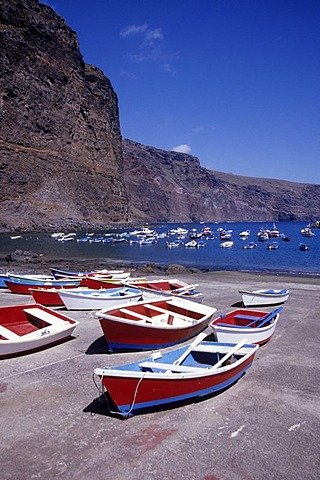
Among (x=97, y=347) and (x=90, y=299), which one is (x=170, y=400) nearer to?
(x=97, y=347)

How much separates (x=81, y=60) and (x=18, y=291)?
366ft

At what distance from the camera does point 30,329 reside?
37.4ft

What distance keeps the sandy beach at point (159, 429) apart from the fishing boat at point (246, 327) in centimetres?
87

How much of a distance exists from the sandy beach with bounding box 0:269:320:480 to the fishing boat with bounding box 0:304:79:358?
14.8 inches

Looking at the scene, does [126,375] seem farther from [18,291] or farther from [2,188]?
[2,188]

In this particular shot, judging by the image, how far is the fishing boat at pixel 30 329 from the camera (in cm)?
961

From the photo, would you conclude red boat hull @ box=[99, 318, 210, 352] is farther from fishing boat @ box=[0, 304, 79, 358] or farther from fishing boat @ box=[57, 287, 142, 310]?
fishing boat @ box=[57, 287, 142, 310]

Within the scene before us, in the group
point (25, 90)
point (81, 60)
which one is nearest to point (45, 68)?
point (25, 90)

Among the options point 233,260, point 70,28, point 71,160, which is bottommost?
point 233,260

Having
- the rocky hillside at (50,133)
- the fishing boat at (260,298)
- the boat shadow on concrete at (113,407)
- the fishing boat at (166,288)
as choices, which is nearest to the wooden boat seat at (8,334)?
the boat shadow on concrete at (113,407)

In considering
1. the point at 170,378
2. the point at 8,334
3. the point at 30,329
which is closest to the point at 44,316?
the point at 30,329

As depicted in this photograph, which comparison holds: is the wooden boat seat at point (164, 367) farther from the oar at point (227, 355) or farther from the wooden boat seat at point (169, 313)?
the wooden boat seat at point (169, 313)

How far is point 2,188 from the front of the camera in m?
87.2

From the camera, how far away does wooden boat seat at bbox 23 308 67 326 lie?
11.2 metres
